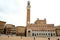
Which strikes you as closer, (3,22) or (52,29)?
(52,29)

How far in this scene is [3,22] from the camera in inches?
1406

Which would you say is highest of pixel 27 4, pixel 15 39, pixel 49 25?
pixel 27 4

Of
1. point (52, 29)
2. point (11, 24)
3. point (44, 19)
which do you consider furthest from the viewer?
point (11, 24)

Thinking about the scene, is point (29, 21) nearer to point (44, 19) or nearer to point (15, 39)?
point (44, 19)

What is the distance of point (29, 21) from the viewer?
3250cm

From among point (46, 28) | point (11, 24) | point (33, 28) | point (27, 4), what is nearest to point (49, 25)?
point (46, 28)

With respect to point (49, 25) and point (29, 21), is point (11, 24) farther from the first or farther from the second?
point (49, 25)

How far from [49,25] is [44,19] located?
2604 mm

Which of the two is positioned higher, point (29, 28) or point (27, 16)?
point (27, 16)

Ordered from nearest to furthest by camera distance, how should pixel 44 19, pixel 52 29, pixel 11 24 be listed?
1. pixel 52 29
2. pixel 44 19
3. pixel 11 24

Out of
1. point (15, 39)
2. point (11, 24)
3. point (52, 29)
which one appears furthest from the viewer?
point (11, 24)

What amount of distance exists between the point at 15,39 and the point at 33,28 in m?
10.1

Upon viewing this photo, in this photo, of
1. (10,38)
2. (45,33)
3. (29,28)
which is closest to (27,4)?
(29,28)

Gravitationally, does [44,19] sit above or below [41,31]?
above
